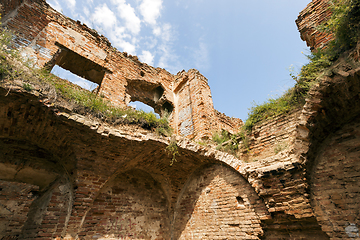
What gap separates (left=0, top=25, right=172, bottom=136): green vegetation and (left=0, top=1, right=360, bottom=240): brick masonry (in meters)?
0.23

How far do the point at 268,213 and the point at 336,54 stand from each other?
3.72m

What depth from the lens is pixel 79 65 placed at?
656 cm

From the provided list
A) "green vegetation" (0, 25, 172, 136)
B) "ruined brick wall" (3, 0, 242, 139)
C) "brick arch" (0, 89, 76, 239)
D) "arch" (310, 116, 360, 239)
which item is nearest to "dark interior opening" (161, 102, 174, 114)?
"ruined brick wall" (3, 0, 242, 139)

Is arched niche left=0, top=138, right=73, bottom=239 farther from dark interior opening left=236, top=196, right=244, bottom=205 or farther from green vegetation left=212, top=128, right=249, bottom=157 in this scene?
green vegetation left=212, top=128, right=249, bottom=157

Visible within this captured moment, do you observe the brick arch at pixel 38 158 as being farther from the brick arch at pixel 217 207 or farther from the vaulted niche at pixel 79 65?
the brick arch at pixel 217 207

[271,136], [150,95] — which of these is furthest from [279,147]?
[150,95]

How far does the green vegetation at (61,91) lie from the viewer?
330 centimetres

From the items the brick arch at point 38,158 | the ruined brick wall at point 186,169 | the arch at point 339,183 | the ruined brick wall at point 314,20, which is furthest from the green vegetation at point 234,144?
the brick arch at point 38,158

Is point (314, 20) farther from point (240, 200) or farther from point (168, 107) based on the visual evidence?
point (168, 107)

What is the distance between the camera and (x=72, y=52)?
607 cm

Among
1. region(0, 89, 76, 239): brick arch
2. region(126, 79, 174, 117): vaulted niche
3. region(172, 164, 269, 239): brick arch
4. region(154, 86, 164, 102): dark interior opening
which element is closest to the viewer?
region(0, 89, 76, 239): brick arch

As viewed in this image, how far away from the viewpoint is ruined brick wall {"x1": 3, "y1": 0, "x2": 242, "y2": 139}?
5.25m

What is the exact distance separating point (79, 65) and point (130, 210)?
530 cm

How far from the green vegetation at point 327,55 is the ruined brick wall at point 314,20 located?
49 centimetres
